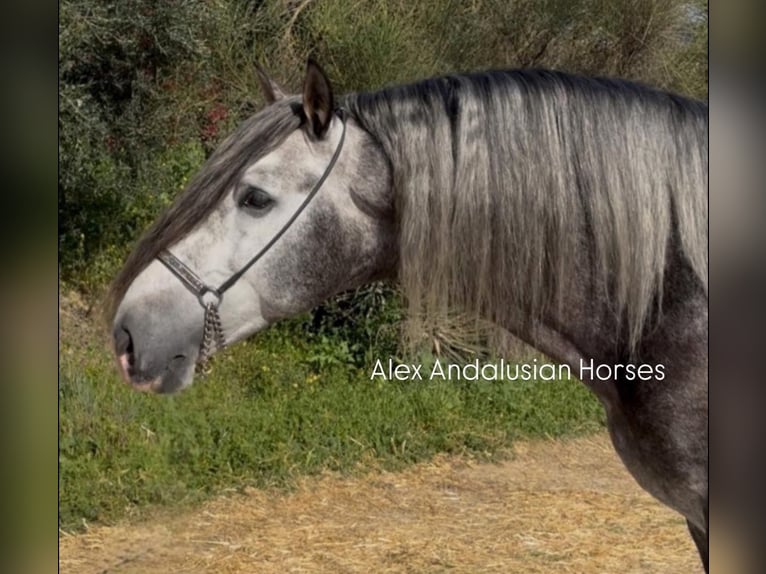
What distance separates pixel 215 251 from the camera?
1.59m

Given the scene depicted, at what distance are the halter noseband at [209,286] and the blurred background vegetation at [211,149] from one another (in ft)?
3.89

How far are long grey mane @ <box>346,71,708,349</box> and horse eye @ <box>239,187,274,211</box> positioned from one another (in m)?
0.24

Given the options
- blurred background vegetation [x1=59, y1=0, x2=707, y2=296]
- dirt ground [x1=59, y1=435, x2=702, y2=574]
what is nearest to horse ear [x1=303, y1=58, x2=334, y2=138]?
blurred background vegetation [x1=59, y1=0, x2=707, y2=296]

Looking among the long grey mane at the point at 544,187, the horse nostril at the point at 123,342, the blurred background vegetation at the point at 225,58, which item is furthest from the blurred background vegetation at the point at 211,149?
the horse nostril at the point at 123,342

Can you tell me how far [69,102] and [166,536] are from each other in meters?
1.59

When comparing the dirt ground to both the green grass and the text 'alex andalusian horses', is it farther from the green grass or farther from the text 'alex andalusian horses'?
the text 'alex andalusian horses'

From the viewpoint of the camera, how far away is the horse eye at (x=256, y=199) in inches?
62.7

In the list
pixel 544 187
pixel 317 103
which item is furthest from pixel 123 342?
pixel 544 187

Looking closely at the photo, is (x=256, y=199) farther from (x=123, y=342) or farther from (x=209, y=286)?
(x=123, y=342)

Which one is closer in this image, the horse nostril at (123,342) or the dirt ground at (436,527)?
the horse nostril at (123,342)

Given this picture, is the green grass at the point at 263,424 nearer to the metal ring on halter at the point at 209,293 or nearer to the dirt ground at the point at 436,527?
the dirt ground at the point at 436,527

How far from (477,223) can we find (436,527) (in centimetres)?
198

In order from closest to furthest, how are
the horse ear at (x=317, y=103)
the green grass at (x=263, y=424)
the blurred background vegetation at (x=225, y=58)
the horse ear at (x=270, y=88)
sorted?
the horse ear at (x=317, y=103) → the horse ear at (x=270, y=88) → the blurred background vegetation at (x=225, y=58) → the green grass at (x=263, y=424)
